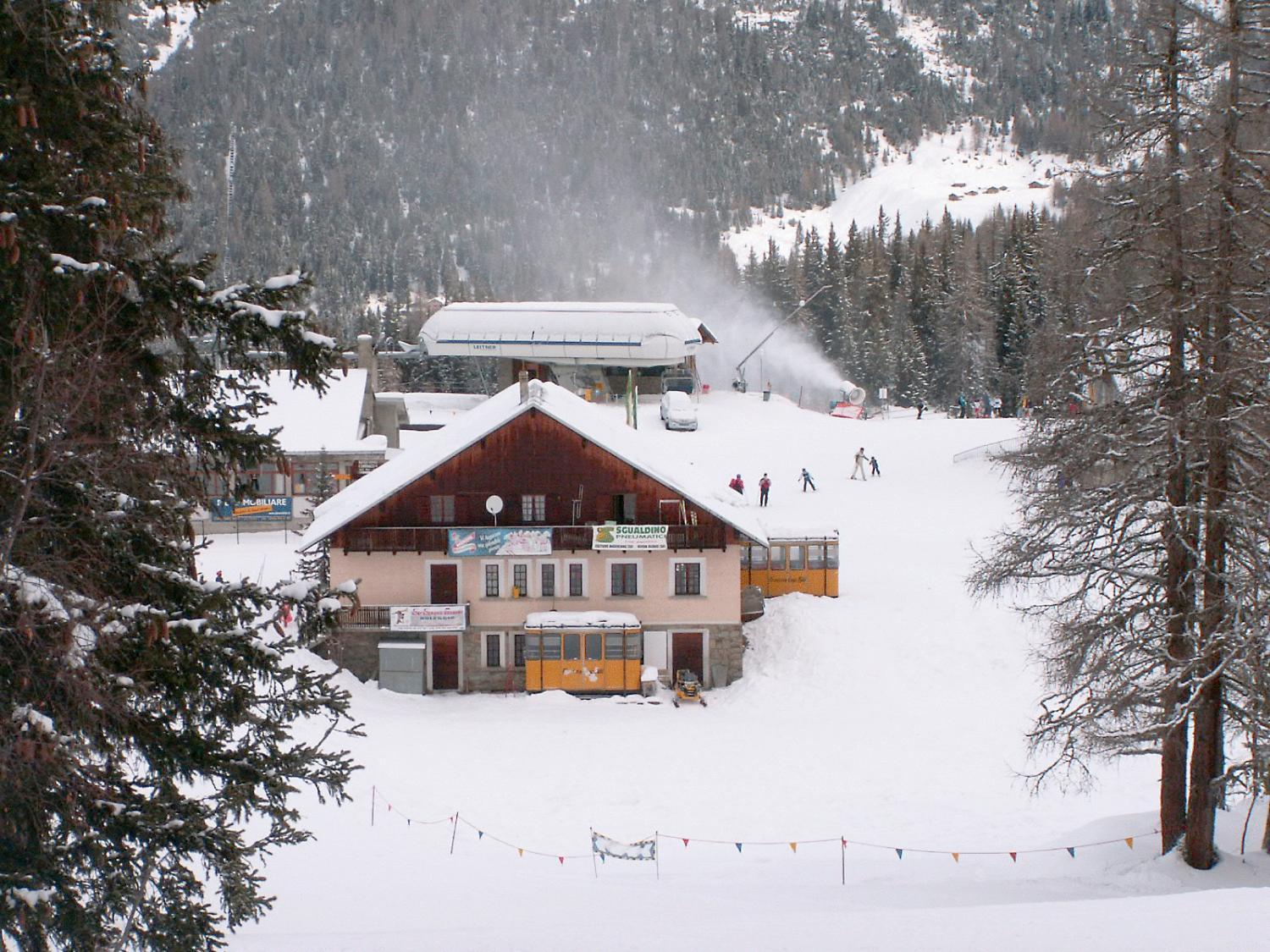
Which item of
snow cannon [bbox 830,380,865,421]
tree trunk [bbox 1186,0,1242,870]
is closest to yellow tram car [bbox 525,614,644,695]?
tree trunk [bbox 1186,0,1242,870]

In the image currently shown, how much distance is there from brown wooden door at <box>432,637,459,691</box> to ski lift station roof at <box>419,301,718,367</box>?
45.3 m

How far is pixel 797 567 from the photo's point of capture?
111 ft

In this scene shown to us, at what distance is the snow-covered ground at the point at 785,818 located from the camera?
1197 centimetres

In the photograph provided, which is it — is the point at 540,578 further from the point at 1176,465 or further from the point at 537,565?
the point at 1176,465

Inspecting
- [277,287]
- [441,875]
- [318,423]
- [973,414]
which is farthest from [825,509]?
[973,414]

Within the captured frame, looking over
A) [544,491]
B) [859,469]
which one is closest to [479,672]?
[544,491]

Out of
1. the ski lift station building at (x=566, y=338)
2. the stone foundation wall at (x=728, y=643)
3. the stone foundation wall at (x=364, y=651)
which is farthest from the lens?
the ski lift station building at (x=566, y=338)

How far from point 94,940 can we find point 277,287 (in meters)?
4.73

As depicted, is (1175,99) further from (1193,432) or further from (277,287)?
(277,287)

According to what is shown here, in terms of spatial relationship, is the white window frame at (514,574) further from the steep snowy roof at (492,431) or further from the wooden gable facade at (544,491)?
the steep snowy roof at (492,431)

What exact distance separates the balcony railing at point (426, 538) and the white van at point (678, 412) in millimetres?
30719

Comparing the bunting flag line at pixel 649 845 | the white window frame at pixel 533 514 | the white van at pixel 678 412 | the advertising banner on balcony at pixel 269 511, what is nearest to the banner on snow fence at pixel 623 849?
the bunting flag line at pixel 649 845

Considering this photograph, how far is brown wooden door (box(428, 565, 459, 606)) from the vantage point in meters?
29.2

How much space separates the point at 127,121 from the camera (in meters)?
9.28
